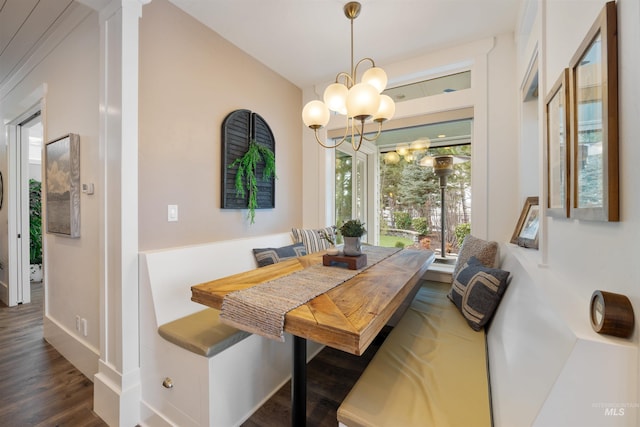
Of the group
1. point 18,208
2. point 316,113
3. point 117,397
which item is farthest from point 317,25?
point 18,208

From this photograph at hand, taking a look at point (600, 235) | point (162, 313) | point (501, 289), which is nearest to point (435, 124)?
point (501, 289)

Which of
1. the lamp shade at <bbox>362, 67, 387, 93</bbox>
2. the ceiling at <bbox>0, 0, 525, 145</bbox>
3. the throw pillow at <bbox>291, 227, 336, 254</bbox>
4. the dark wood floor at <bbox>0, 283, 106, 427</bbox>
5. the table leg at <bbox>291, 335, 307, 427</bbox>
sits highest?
the ceiling at <bbox>0, 0, 525, 145</bbox>

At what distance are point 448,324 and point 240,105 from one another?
A: 2.46m

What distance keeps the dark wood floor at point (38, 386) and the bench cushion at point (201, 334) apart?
72 cm

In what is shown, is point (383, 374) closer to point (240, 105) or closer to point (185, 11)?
point (240, 105)

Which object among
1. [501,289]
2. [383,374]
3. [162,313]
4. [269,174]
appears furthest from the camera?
[269,174]

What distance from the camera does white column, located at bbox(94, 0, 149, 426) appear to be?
157cm

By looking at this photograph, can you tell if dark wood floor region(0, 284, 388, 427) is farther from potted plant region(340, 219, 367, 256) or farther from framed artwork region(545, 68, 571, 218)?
framed artwork region(545, 68, 571, 218)

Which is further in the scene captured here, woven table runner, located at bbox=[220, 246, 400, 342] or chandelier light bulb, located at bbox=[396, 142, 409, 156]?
chandelier light bulb, located at bbox=[396, 142, 409, 156]

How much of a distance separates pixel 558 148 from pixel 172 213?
2273mm

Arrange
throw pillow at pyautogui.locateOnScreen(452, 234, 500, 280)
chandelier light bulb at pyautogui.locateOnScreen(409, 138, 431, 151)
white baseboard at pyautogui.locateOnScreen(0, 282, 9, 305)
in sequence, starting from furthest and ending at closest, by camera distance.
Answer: white baseboard at pyautogui.locateOnScreen(0, 282, 9, 305)
chandelier light bulb at pyautogui.locateOnScreen(409, 138, 431, 151)
throw pillow at pyautogui.locateOnScreen(452, 234, 500, 280)

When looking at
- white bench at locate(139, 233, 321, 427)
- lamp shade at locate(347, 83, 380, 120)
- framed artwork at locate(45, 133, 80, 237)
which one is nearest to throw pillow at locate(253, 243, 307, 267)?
white bench at locate(139, 233, 321, 427)

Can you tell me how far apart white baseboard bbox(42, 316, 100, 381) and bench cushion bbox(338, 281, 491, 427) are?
194 centimetres

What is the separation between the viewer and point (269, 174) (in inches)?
104
